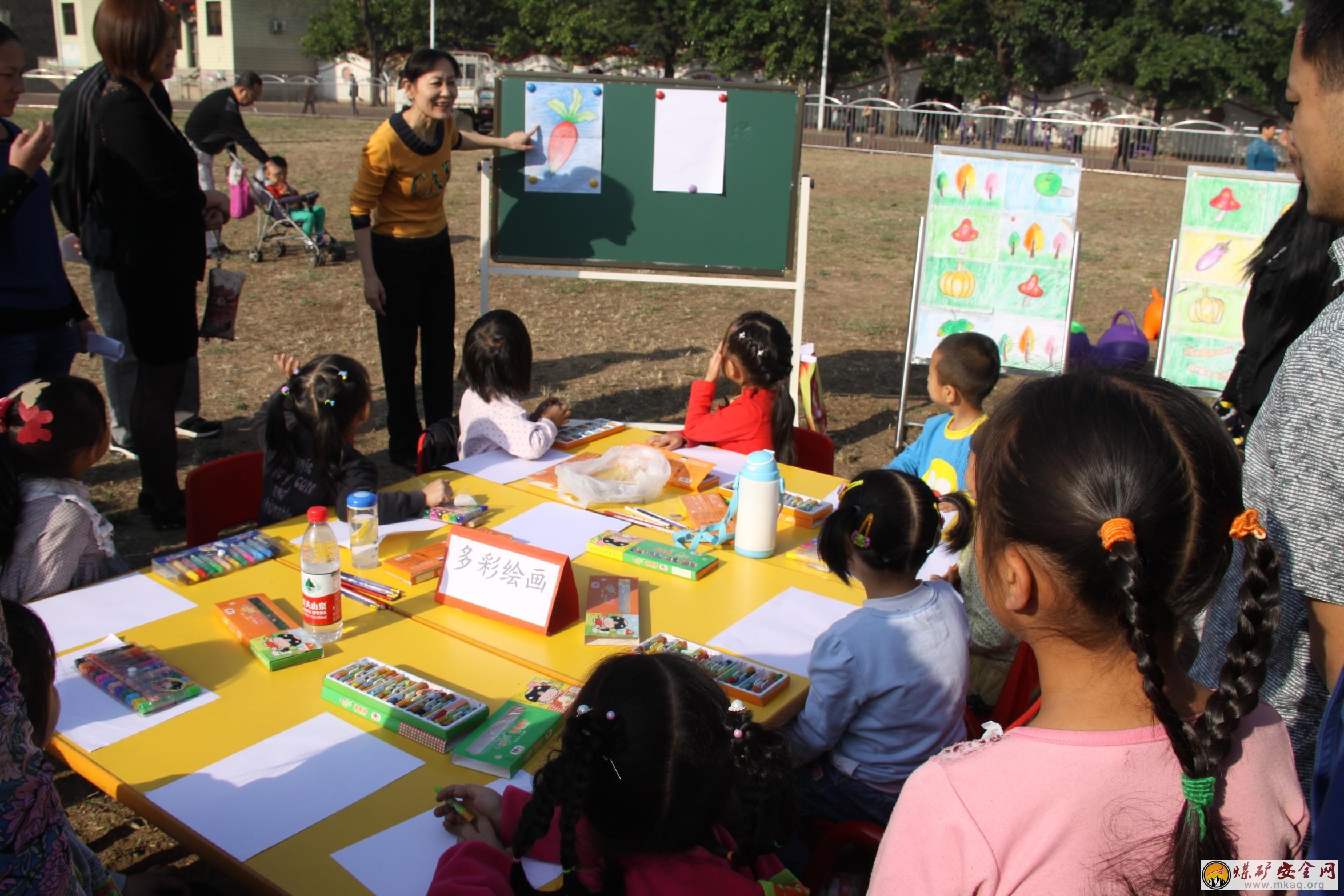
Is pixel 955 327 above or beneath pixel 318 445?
above

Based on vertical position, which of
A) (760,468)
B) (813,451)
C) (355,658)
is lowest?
(355,658)

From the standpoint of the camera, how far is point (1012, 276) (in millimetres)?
5629

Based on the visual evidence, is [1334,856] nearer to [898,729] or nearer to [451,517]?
[898,729]

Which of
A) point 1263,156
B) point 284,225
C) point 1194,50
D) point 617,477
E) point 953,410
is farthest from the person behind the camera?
point 1194,50

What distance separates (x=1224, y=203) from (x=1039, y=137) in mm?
22261

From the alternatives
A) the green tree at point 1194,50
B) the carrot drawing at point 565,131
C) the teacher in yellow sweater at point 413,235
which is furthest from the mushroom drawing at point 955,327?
the green tree at point 1194,50

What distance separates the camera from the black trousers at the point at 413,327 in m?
4.66

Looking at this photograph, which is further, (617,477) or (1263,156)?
(1263,156)

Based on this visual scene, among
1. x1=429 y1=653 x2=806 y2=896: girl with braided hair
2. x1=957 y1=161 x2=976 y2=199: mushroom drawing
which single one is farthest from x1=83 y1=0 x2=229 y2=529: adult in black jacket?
x1=957 y1=161 x2=976 y2=199: mushroom drawing

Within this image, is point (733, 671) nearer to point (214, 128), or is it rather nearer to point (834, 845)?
point (834, 845)

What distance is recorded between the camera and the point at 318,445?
9.57 feet

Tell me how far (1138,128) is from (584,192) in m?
21.6

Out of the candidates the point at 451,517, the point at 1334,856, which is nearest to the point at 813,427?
the point at 451,517

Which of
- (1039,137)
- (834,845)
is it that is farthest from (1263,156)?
(1039,137)
